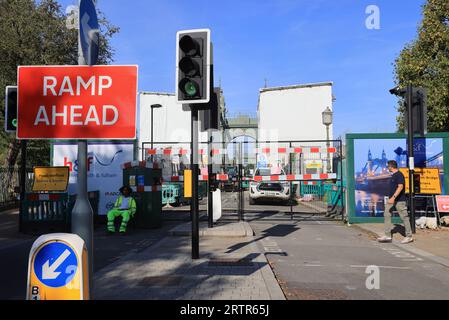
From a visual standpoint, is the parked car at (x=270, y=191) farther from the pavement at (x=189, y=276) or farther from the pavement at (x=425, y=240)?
the pavement at (x=189, y=276)

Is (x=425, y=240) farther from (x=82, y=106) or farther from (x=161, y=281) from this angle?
(x=82, y=106)

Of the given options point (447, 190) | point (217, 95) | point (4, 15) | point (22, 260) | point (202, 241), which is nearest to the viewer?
point (22, 260)

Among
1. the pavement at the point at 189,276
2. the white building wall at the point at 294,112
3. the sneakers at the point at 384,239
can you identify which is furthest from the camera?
the white building wall at the point at 294,112

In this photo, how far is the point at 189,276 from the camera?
6340 millimetres

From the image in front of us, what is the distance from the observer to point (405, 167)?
13.6 meters

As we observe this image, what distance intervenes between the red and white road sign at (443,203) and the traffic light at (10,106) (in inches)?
445

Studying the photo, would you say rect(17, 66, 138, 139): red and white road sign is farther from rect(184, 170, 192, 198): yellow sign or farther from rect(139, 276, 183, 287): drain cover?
rect(184, 170, 192, 198): yellow sign

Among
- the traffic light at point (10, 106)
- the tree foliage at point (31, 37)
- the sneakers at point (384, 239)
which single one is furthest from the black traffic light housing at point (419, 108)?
the tree foliage at point (31, 37)

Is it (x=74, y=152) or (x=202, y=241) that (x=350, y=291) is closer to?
(x=202, y=241)

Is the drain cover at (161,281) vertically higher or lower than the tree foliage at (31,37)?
lower

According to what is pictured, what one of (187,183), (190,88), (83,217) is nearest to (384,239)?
(187,183)

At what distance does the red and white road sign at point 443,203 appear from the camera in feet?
41.8

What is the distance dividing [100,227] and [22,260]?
5.01 meters
